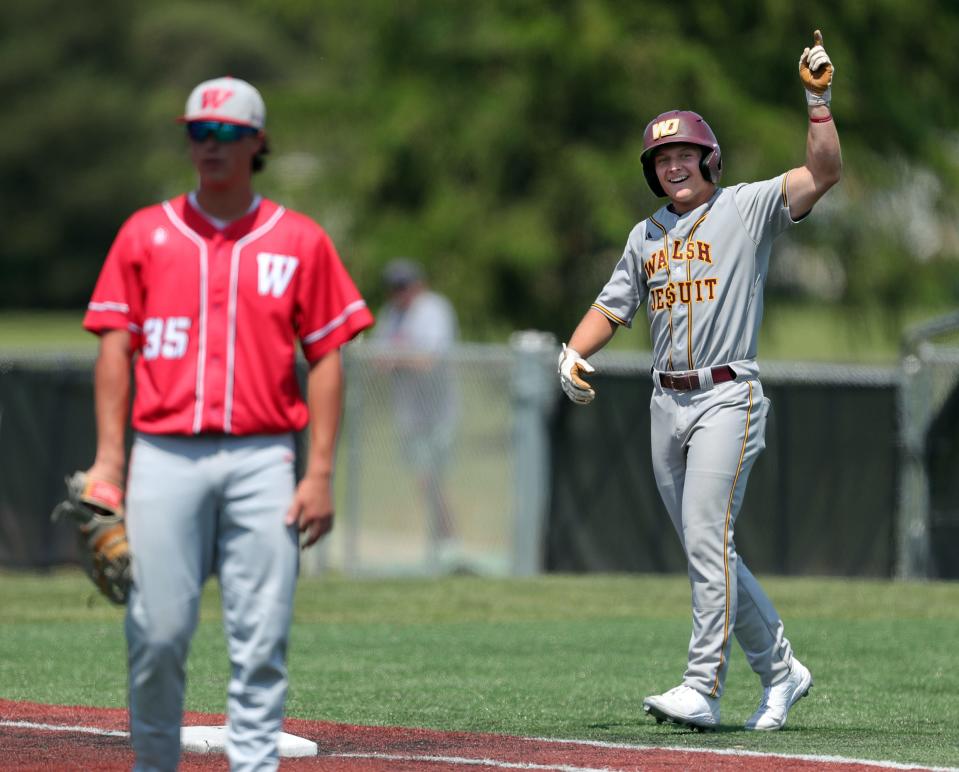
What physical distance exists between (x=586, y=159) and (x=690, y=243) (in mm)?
14554

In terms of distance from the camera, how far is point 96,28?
2908 inches

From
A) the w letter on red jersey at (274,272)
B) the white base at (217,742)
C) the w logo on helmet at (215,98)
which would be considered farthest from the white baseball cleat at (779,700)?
the w logo on helmet at (215,98)

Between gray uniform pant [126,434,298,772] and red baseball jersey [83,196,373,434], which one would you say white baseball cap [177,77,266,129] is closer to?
red baseball jersey [83,196,373,434]

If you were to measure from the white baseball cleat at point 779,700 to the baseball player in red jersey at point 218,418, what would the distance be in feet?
8.67

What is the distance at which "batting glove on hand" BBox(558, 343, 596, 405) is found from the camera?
7383 millimetres

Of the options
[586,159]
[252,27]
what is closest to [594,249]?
[586,159]

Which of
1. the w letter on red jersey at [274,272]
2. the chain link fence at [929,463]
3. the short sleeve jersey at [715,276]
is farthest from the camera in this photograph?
the chain link fence at [929,463]

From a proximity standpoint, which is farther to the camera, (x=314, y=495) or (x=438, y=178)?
(x=438, y=178)

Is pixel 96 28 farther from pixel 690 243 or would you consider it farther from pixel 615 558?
pixel 690 243

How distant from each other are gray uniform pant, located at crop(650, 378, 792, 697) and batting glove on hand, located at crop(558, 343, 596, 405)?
317 millimetres

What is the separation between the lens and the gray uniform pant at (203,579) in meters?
5.30

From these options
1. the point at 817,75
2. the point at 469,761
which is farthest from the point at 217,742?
the point at 817,75

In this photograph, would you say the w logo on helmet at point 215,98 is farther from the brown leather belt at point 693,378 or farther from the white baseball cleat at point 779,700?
the white baseball cleat at point 779,700

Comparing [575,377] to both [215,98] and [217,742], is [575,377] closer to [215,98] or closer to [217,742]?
[217,742]
